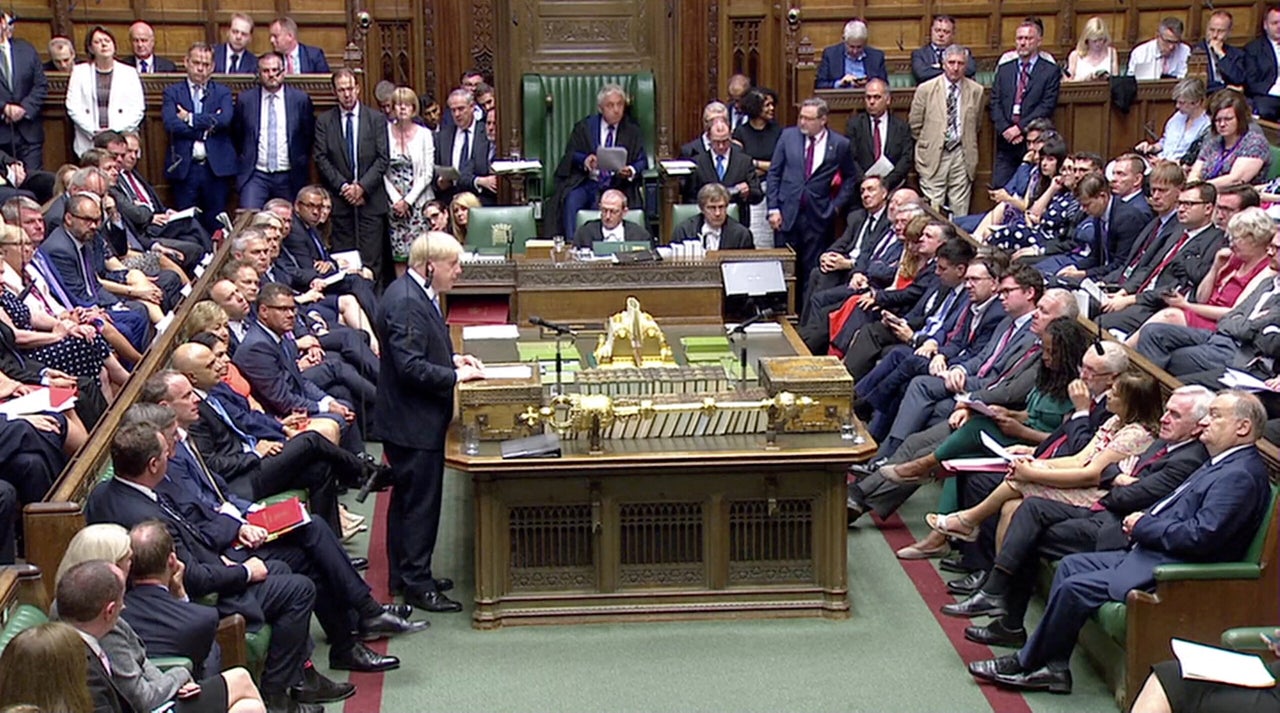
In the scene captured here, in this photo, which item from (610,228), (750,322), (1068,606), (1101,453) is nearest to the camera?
(1068,606)

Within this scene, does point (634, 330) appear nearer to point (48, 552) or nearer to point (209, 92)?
point (48, 552)

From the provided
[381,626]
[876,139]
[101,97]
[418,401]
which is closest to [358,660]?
[381,626]

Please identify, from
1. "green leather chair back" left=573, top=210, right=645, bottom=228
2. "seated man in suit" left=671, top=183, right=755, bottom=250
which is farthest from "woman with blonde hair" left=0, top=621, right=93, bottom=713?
"green leather chair back" left=573, top=210, right=645, bottom=228

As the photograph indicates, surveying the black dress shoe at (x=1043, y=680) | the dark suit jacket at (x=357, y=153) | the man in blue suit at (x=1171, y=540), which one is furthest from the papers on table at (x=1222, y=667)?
the dark suit jacket at (x=357, y=153)

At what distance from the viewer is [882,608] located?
22.5 feet

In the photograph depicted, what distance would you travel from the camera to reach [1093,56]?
12344 mm

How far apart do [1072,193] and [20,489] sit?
604 centimetres

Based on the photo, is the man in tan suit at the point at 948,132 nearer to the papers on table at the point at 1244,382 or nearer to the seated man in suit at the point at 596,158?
the seated man in suit at the point at 596,158

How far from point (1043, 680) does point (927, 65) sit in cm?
740

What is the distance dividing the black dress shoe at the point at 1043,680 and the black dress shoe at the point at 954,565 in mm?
1226

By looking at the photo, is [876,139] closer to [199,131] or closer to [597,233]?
[597,233]

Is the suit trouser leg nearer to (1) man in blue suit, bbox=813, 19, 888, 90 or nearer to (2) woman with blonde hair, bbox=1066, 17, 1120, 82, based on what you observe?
(2) woman with blonde hair, bbox=1066, 17, 1120, 82

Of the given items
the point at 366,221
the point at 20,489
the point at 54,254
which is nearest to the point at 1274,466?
the point at 20,489

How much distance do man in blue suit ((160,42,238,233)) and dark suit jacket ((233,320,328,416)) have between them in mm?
3940
